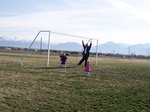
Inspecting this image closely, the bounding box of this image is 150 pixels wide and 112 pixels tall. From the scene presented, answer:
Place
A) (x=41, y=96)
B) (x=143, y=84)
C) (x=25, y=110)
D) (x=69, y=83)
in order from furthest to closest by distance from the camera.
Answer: (x=143, y=84), (x=69, y=83), (x=41, y=96), (x=25, y=110)

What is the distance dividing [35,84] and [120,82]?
22.5 feet

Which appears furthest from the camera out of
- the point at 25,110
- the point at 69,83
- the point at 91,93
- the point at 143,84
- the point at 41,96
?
the point at 143,84

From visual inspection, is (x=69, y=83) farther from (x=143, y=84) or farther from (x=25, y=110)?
(x=25, y=110)

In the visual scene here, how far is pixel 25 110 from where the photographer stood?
16781 mm

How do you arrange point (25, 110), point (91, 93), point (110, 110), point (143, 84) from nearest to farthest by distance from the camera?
point (25, 110)
point (110, 110)
point (91, 93)
point (143, 84)

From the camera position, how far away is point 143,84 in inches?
1028

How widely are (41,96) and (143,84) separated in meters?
9.27

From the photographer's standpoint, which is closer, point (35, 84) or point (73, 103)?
point (73, 103)

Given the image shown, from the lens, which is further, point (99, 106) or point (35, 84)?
point (35, 84)

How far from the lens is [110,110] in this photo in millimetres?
17938

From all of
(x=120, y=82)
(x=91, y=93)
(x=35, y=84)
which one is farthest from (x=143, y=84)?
(x=35, y=84)

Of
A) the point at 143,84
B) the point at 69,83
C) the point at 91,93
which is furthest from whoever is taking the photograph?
the point at 143,84

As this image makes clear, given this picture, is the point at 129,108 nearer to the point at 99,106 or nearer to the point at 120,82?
the point at 99,106


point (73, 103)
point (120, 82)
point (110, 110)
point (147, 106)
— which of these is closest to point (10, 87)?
point (73, 103)
